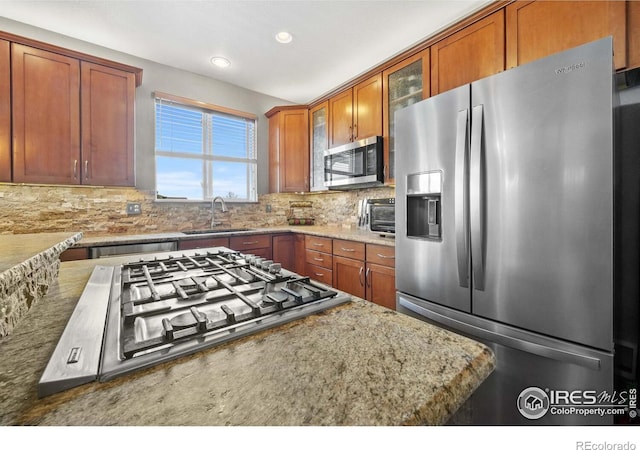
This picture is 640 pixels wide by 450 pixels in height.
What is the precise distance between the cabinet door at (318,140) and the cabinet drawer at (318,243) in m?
0.66

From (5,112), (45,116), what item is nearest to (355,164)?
(45,116)

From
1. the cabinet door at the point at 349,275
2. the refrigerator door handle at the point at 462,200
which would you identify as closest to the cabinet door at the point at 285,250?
the cabinet door at the point at 349,275

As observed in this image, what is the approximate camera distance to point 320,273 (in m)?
2.87

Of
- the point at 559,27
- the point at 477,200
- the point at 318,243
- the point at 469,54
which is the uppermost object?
Answer: the point at 469,54

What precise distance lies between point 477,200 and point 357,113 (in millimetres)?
1849

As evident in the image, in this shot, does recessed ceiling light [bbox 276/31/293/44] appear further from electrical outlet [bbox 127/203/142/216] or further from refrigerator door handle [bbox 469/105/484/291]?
electrical outlet [bbox 127/203/142/216]

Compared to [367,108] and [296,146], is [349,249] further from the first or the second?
[296,146]

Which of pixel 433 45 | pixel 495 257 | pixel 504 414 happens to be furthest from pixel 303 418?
pixel 433 45

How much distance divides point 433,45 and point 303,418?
265cm

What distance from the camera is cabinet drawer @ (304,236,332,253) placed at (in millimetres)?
2778

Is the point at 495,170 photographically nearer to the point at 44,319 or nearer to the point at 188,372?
the point at 188,372

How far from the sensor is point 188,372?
433 millimetres

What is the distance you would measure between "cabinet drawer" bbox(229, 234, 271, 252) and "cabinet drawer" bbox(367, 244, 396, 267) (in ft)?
4.03
